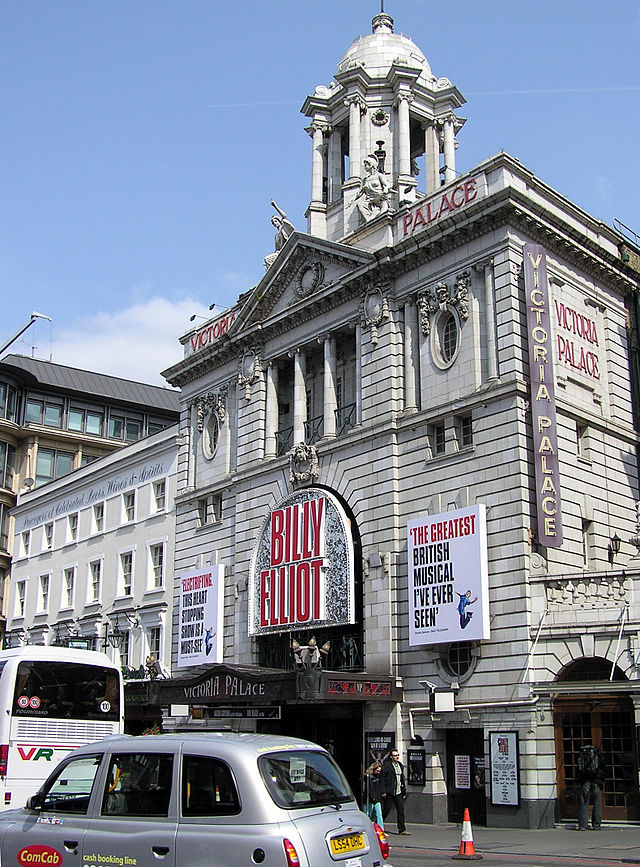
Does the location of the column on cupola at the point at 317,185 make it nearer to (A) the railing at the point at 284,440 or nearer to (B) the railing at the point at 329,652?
(A) the railing at the point at 284,440

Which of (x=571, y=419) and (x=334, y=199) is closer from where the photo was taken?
(x=571, y=419)

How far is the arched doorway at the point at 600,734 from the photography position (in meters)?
24.6

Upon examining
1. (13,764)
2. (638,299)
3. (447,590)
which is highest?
(638,299)

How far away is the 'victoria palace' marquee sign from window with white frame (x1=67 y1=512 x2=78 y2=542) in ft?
65.6

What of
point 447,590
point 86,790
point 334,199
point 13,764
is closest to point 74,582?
point 334,199

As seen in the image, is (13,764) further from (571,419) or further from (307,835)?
(571,419)

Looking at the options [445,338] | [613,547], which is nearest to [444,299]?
[445,338]

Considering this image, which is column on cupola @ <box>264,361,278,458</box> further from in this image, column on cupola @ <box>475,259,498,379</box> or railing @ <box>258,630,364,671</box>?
column on cupola @ <box>475,259,498,379</box>

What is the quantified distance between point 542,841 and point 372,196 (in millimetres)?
24665

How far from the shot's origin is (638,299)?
3447 cm

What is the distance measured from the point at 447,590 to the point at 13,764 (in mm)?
13142

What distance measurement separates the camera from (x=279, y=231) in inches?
1650

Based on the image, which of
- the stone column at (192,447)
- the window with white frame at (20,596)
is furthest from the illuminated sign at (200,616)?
the window with white frame at (20,596)

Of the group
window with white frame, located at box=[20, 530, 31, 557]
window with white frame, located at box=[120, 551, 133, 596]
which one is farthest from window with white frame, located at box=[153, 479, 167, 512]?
window with white frame, located at box=[20, 530, 31, 557]
